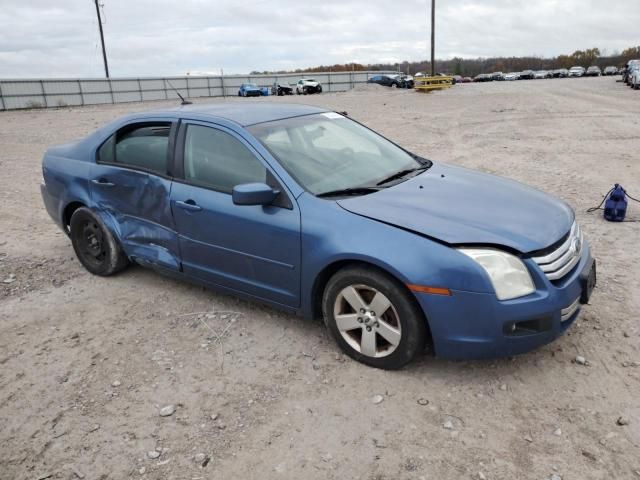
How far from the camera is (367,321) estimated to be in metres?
3.19

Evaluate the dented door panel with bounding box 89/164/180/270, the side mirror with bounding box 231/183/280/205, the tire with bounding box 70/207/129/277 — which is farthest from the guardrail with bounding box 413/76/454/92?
the side mirror with bounding box 231/183/280/205

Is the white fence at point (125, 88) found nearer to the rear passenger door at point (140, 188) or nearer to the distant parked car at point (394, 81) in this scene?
the distant parked car at point (394, 81)

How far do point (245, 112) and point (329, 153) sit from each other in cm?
77

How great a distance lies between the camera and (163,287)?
4.69 metres

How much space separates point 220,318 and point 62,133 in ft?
53.1

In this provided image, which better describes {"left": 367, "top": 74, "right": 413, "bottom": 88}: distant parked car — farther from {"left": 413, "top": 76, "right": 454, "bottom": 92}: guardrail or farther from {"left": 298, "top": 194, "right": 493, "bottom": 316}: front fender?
{"left": 298, "top": 194, "right": 493, "bottom": 316}: front fender

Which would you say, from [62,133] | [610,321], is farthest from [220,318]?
[62,133]

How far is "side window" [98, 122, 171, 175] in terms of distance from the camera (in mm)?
4141

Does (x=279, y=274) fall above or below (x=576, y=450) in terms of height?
above

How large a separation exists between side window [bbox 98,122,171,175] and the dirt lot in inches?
44.4

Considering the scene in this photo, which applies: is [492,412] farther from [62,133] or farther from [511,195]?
[62,133]

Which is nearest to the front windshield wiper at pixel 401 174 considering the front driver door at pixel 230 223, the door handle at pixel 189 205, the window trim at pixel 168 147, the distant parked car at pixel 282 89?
the front driver door at pixel 230 223

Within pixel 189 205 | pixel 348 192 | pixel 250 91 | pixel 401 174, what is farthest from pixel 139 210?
pixel 250 91

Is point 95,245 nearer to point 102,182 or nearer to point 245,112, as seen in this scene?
point 102,182
